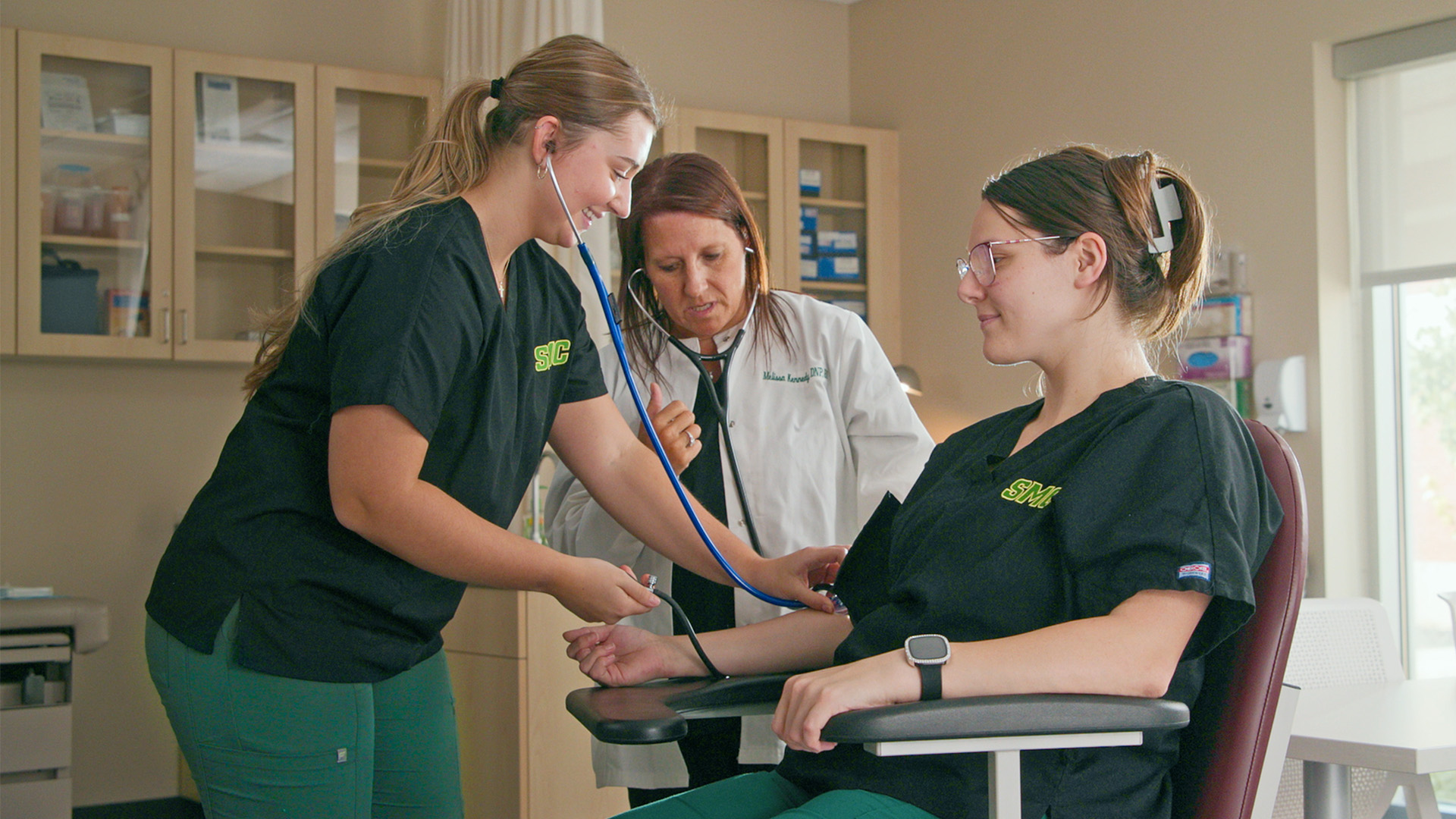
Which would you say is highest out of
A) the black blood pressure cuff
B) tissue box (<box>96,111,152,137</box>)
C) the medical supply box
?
tissue box (<box>96,111,152,137</box>)

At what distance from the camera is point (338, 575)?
1.30m

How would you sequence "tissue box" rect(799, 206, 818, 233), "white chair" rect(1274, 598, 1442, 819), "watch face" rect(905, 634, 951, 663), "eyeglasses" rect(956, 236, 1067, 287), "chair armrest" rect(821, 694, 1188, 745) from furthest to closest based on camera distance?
"tissue box" rect(799, 206, 818, 233)
"white chair" rect(1274, 598, 1442, 819)
"eyeglasses" rect(956, 236, 1067, 287)
"watch face" rect(905, 634, 951, 663)
"chair armrest" rect(821, 694, 1188, 745)

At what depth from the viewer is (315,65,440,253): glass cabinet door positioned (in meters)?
3.83

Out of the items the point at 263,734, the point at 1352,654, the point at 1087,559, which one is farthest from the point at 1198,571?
the point at 1352,654

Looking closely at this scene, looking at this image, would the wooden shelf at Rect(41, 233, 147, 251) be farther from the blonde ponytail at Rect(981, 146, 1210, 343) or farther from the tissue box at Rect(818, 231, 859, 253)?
the blonde ponytail at Rect(981, 146, 1210, 343)

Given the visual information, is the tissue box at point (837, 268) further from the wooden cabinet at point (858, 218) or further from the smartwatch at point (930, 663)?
the smartwatch at point (930, 663)

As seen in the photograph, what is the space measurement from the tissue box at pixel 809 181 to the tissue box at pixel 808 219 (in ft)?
0.18

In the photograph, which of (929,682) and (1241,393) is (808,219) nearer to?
(1241,393)

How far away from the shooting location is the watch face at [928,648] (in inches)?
42.4

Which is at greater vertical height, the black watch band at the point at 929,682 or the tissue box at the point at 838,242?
the tissue box at the point at 838,242

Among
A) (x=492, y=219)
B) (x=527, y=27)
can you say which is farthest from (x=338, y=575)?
(x=527, y=27)

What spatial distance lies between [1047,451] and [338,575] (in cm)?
75

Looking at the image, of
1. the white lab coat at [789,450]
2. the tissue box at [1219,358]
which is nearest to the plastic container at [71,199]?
the white lab coat at [789,450]

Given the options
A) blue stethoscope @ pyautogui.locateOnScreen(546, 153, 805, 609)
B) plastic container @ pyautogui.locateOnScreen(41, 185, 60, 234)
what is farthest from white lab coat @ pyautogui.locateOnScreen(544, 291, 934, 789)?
plastic container @ pyautogui.locateOnScreen(41, 185, 60, 234)
